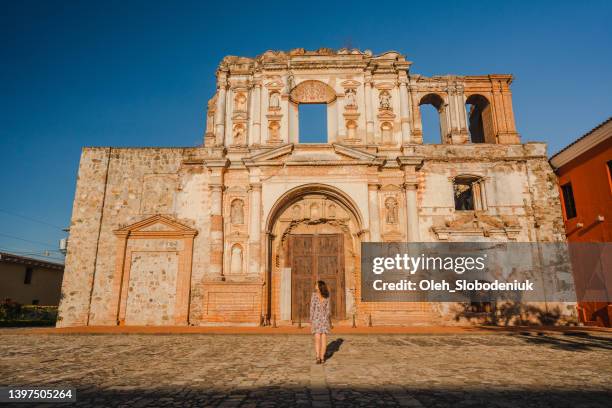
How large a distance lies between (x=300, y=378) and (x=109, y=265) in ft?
46.6

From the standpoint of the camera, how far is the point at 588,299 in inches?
630

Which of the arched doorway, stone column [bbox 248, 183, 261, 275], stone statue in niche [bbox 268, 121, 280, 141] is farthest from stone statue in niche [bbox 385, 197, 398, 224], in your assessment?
stone statue in niche [bbox 268, 121, 280, 141]

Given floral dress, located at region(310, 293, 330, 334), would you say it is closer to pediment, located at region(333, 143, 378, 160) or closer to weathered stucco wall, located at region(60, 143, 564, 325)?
weathered stucco wall, located at region(60, 143, 564, 325)

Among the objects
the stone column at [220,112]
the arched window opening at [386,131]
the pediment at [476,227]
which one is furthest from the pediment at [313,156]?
the pediment at [476,227]

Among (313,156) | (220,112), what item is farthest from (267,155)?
(220,112)

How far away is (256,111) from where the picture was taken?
720 inches

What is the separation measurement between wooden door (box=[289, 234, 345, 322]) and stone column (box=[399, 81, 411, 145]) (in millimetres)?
5670

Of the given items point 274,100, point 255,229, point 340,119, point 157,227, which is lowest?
point 255,229

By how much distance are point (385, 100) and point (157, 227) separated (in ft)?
41.5

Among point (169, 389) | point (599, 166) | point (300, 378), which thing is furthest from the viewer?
point (599, 166)

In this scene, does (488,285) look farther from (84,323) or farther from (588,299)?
(84,323)

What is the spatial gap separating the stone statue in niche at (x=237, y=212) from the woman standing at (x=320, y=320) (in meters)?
9.51

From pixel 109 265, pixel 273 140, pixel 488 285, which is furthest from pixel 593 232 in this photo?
Result: pixel 109 265

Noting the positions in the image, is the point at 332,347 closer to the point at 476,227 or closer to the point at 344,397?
the point at 344,397
